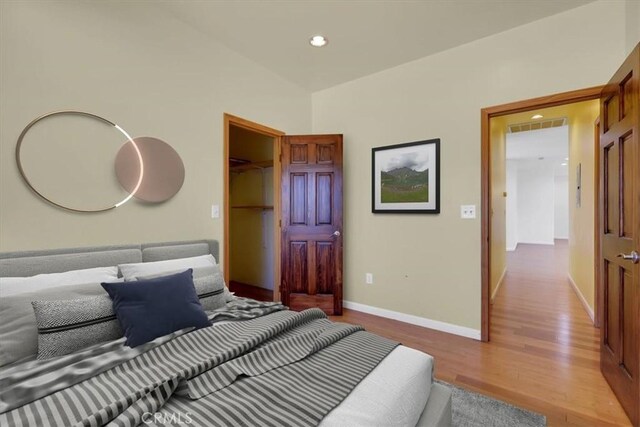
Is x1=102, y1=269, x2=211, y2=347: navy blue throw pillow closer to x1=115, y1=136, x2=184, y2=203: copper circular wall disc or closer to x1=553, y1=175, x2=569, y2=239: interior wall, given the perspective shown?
x1=115, y1=136, x2=184, y2=203: copper circular wall disc

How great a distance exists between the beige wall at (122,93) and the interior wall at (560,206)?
12.2 m

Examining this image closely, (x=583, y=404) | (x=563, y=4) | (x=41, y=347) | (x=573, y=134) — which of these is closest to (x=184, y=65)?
(x=41, y=347)

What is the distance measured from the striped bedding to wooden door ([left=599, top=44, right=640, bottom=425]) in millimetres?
1456

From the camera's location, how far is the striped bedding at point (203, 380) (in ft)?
3.07

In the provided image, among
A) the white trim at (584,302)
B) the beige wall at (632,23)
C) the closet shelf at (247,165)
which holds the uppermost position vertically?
the beige wall at (632,23)

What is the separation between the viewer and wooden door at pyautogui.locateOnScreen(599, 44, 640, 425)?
168cm

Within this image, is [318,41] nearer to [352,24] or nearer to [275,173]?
[352,24]

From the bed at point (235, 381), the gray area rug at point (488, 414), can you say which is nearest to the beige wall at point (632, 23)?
the gray area rug at point (488, 414)

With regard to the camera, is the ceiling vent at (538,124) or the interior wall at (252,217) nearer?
the interior wall at (252,217)

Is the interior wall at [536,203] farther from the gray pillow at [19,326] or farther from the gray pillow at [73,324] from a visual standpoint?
the gray pillow at [19,326]

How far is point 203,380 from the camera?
3.65 ft

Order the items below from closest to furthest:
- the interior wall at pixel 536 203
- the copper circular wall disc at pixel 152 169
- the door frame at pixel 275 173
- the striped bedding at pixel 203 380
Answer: the striped bedding at pixel 203 380
the copper circular wall disc at pixel 152 169
the door frame at pixel 275 173
the interior wall at pixel 536 203

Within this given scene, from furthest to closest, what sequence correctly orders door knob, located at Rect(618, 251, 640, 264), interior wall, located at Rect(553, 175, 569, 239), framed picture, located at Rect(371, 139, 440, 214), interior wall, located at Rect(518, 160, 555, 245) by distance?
interior wall, located at Rect(553, 175, 569, 239) < interior wall, located at Rect(518, 160, 555, 245) < framed picture, located at Rect(371, 139, 440, 214) < door knob, located at Rect(618, 251, 640, 264)

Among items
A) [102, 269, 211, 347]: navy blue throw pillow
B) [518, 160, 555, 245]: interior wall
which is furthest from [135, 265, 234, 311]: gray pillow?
[518, 160, 555, 245]: interior wall
